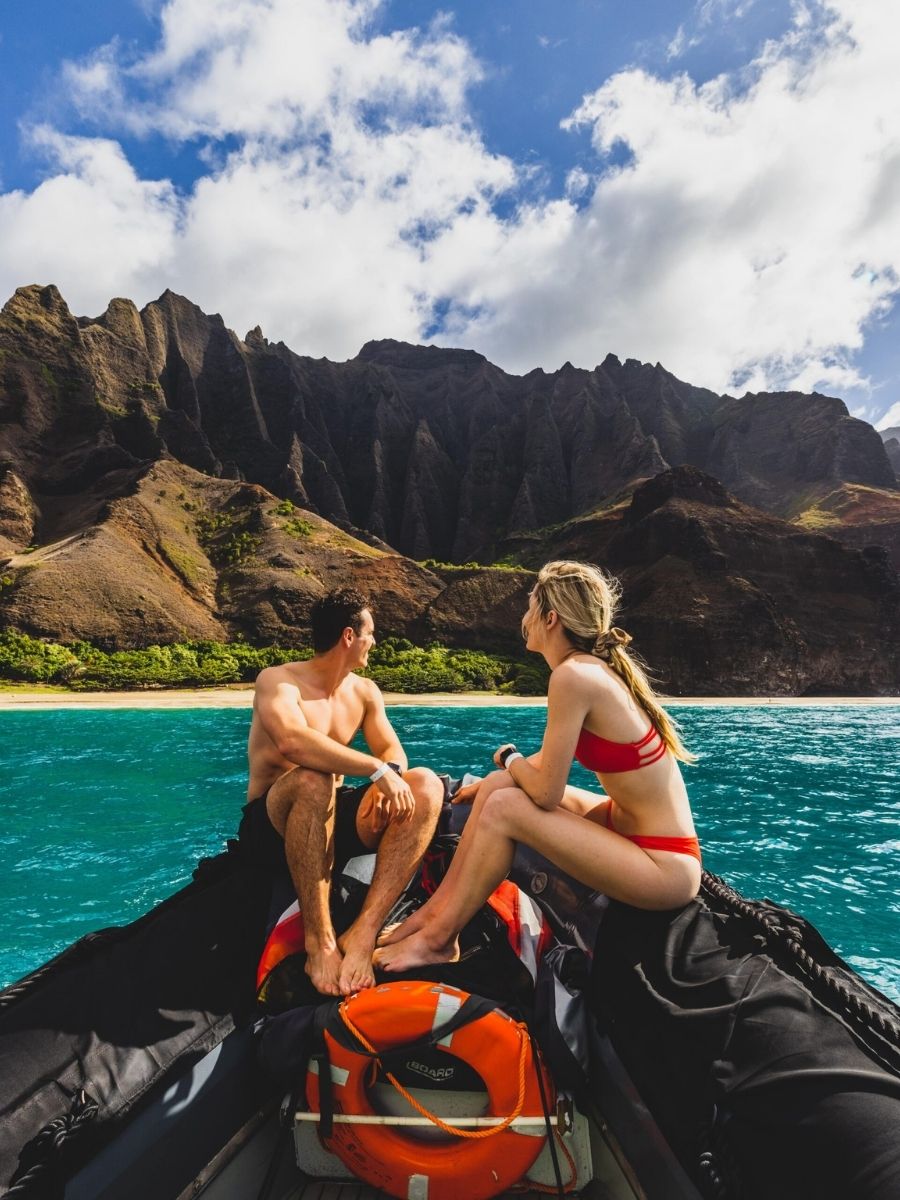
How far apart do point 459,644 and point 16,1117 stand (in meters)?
43.0

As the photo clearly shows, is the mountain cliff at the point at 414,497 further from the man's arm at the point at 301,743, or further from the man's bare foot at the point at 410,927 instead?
the man's bare foot at the point at 410,927

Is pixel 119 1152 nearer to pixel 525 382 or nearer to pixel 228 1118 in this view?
pixel 228 1118

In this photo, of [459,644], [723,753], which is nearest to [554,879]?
[723,753]

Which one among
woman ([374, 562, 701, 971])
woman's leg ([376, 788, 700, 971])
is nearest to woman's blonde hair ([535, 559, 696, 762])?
woman ([374, 562, 701, 971])

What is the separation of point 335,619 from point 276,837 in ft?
4.25

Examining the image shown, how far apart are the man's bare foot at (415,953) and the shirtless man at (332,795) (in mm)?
67

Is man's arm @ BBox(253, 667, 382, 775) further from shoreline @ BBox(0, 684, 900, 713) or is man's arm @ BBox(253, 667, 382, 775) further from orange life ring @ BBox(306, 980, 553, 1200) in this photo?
shoreline @ BBox(0, 684, 900, 713)

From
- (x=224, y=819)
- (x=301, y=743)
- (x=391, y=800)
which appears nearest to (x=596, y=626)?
(x=391, y=800)

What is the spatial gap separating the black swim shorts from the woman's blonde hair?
1.38 m

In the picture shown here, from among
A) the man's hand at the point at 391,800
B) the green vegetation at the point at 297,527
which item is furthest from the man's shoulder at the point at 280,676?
the green vegetation at the point at 297,527

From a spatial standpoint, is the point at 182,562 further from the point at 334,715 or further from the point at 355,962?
the point at 355,962

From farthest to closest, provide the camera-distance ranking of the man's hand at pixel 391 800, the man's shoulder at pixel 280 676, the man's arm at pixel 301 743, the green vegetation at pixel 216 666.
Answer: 1. the green vegetation at pixel 216 666
2. the man's shoulder at pixel 280 676
3. the man's arm at pixel 301 743
4. the man's hand at pixel 391 800

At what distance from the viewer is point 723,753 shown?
17344 millimetres

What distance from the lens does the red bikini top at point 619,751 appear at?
2.59 metres
